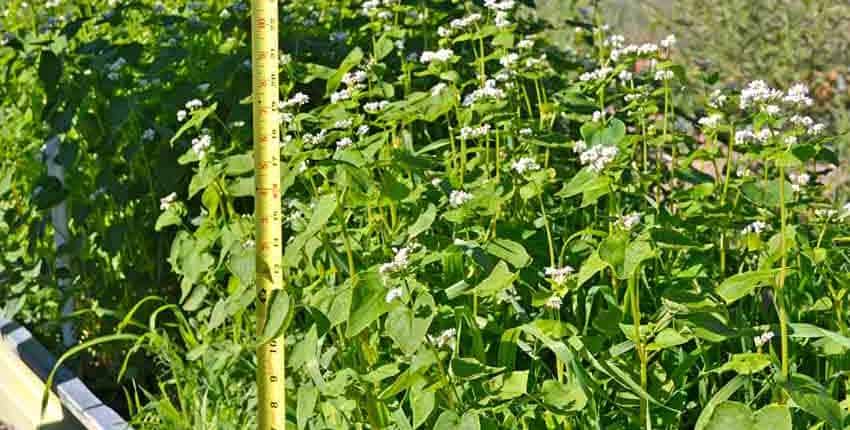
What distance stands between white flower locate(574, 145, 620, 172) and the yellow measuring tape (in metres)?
0.54

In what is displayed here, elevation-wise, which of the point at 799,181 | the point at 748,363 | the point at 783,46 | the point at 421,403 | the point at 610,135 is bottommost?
the point at 783,46

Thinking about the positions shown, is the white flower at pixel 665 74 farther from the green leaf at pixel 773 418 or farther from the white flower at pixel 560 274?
the green leaf at pixel 773 418

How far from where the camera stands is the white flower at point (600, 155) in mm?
2367

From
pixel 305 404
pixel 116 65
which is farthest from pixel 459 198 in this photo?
pixel 116 65

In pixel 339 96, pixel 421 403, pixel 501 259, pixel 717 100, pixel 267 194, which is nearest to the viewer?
pixel 421 403

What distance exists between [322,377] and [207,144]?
2.15 feet

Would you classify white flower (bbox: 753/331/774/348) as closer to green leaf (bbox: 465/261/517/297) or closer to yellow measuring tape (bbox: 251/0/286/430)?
green leaf (bbox: 465/261/517/297)

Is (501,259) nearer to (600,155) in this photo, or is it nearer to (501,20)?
(600,155)

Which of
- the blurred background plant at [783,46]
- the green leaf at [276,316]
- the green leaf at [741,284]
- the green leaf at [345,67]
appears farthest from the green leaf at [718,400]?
the blurred background plant at [783,46]

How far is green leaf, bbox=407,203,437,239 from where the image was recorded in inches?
100.0

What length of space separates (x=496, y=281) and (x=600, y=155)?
0.29 metres

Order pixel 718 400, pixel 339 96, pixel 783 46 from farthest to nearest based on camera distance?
pixel 783 46 → pixel 339 96 → pixel 718 400

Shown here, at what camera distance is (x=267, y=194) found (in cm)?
243

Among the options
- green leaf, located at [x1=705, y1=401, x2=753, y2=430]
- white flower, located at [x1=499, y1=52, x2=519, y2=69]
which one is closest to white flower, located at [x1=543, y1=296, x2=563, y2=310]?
green leaf, located at [x1=705, y1=401, x2=753, y2=430]
